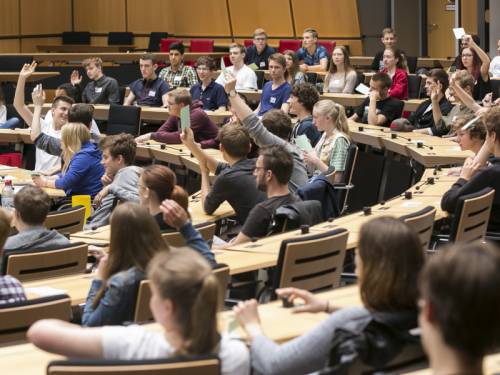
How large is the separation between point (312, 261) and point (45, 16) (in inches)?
751

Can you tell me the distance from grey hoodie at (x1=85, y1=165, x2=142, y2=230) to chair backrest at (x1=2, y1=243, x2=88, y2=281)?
6.24ft

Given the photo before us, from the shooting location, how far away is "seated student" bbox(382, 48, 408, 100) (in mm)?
12758

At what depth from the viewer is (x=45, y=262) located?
5.28 m

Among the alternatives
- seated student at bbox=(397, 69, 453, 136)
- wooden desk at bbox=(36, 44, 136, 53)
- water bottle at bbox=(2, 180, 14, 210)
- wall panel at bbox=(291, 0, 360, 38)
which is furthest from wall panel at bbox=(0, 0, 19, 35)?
water bottle at bbox=(2, 180, 14, 210)

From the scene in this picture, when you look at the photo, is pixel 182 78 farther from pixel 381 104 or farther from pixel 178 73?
pixel 381 104

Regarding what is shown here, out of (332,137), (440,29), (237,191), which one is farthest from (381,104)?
(440,29)

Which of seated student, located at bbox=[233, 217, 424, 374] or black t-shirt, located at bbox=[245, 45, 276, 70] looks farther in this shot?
black t-shirt, located at bbox=[245, 45, 276, 70]

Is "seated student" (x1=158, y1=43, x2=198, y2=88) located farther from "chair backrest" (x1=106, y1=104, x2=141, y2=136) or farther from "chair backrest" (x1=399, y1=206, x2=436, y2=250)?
"chair backrest" (x1=399, y1=206, x2=436, y2=250)

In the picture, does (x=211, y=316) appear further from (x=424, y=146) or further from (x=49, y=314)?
(x=424, y=146)

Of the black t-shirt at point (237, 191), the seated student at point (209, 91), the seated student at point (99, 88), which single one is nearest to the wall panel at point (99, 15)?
the seated student at point (99, 88)

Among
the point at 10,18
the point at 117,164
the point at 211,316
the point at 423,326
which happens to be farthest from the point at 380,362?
the point at 10,18

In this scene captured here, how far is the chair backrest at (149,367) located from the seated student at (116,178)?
14.6 feet

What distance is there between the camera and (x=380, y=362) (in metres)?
3.13

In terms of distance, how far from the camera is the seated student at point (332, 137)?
27.5 ft
